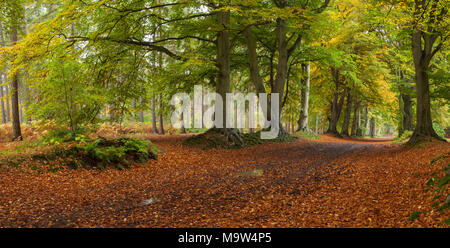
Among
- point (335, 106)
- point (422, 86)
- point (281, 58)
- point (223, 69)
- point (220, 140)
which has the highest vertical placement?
point (281, 58)

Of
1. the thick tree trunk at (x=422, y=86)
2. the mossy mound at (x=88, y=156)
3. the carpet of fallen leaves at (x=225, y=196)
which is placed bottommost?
the carpet of fallen leaves at (x=225, y=196)

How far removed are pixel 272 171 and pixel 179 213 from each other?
4267 millimetres

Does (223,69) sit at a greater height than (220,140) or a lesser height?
greater

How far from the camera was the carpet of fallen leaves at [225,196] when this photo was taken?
461 cm

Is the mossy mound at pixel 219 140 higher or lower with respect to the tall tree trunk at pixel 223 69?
lower

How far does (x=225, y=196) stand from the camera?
6176mm

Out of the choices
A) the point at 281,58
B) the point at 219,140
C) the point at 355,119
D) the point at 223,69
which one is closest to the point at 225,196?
the point at 219,140

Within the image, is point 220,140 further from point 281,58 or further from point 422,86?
point 422,86

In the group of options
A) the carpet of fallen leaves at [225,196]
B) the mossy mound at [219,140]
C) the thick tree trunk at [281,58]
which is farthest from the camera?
the thick tree trunk at [281,58]

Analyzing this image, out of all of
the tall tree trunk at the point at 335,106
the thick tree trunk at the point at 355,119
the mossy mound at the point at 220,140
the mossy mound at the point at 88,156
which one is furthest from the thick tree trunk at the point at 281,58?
the thick tree trunk at the point at 355,119

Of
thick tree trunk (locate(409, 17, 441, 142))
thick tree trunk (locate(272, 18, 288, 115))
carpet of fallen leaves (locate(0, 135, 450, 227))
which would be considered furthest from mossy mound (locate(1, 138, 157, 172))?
thick tree trunk (locate(409, 17, 441, 142))

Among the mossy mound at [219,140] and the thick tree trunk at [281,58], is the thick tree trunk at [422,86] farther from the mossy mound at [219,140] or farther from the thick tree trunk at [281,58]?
the mossy mound at [219,140]

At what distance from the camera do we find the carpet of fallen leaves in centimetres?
461

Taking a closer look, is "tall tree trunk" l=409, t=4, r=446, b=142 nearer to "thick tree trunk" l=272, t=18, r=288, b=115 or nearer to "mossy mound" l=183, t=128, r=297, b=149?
"thick tree trunk" l=272, t=18, r=288, b=115
